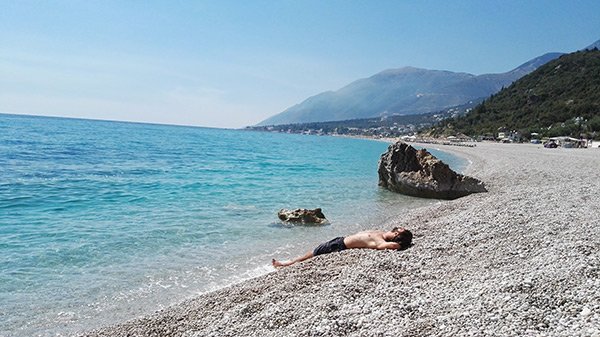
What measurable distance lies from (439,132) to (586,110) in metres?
49.2

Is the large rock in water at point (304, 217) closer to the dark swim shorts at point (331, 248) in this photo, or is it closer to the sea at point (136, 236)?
the sea at point (136, 236)

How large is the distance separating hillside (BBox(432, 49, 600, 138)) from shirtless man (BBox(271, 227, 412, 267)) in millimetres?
89298

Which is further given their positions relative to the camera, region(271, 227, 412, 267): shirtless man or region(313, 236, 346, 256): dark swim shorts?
region(313, 236, 346, 256): dark swim shorts

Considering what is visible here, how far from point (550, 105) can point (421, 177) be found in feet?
354

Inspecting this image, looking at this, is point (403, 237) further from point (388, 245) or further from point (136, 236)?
point (136, 236)

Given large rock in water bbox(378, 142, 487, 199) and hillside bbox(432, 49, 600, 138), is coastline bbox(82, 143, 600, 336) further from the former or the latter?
hillside bbox(432, 49, 600, 138)

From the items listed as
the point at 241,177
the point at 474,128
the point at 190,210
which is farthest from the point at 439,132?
the point at 190,210

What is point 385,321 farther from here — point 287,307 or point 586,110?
point 586,110

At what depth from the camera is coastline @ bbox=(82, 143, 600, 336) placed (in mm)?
5242

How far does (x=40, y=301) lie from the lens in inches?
317

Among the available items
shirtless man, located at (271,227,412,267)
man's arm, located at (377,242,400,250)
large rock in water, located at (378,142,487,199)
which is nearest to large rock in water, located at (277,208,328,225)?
shirtless man, located at (271,227,412,267)

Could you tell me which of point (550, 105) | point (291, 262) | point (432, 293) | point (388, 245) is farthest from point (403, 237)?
point (550, 105)

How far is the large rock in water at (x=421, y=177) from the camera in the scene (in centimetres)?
2003

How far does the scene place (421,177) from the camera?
21250 mm
